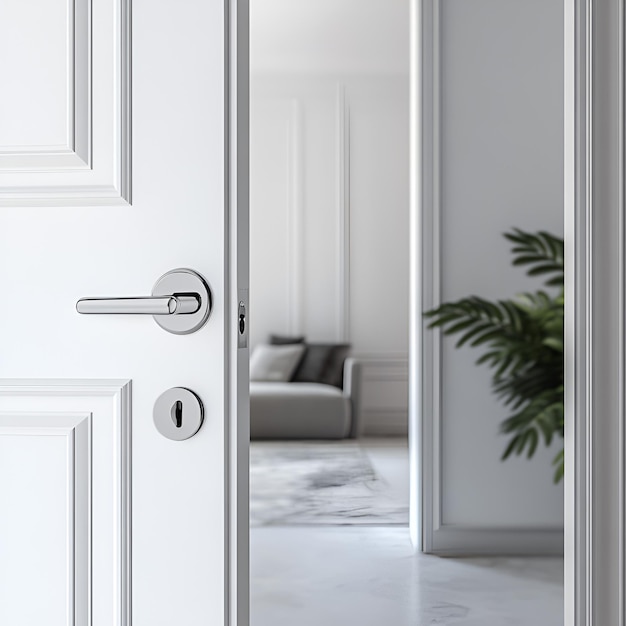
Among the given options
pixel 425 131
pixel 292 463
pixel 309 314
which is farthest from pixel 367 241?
pixel 425 131

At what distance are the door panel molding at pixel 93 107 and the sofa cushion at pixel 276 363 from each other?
17.1ft

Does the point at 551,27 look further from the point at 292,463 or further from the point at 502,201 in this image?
the point at 292,463

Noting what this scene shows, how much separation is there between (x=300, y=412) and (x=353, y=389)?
44 cm

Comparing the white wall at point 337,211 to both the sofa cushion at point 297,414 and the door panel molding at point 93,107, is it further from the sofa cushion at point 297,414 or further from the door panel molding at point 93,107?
the door panel molding at point 93,107

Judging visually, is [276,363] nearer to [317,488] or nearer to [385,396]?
[385,396]

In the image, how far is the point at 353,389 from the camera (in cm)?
582

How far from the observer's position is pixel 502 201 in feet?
10.0

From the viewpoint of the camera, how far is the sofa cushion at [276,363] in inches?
239

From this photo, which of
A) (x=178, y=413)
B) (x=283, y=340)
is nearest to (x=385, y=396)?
(x=283, y=340)

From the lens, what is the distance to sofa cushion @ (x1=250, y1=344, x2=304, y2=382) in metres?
6.07

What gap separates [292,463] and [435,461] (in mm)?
2042

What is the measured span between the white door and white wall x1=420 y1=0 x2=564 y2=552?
7.39ft
